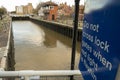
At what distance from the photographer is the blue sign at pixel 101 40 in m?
0.83

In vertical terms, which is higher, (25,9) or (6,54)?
(25,9)

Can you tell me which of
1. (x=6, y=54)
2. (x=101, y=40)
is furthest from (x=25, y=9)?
(x=101, y=40)

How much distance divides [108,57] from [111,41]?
73 mm

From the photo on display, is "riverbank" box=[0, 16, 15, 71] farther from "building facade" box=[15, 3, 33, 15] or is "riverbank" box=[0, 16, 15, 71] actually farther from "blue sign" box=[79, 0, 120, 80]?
"building facade" box=[15, 3, 33, 15]

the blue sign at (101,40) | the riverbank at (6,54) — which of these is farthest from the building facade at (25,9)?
the blue sign at (101,40)

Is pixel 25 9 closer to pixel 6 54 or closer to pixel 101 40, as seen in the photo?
pixel 6 54

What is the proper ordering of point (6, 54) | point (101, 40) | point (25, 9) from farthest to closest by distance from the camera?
point (25, 9)
point (6, 54)
point (101, 40)

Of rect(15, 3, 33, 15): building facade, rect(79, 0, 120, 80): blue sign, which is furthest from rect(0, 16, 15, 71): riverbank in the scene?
rect(15, 3, 33, 15): building facade

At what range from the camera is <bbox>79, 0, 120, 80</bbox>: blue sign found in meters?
0.83

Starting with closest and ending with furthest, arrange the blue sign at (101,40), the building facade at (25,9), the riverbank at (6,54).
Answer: the blue sign at (101,40) < the riverbank at (6,54) < the building facade at (25,9)

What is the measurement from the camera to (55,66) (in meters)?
14.3

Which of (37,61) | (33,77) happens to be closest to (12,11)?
(37,61)

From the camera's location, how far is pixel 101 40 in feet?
3.19

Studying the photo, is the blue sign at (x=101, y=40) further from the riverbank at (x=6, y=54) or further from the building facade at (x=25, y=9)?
the building facade at (x=25, y=9)
